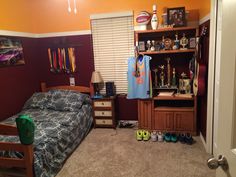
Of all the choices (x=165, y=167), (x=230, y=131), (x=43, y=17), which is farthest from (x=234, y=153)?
(x=43, y=17)

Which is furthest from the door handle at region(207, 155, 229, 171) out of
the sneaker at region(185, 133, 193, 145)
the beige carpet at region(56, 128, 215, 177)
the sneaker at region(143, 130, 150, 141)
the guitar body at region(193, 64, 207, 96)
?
the sneaker at region(143, 130, 150, 141)

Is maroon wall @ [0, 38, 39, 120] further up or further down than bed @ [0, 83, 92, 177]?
further up

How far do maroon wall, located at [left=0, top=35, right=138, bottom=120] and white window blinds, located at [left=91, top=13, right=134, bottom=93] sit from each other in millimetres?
179

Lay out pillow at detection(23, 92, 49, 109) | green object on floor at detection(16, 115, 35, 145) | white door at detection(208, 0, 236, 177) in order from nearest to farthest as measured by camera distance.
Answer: white door at detection(208, 0, 236, 177) < green object on floor at detection(16, 115, 35, 145) < pillow at detection(23, 92, 49, 109)

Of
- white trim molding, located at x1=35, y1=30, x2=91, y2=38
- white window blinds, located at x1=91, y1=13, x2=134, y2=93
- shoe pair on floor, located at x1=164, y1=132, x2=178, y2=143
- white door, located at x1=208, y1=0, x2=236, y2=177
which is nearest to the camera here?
white door, located at x1=208, y1=0, x2=236, y2=177

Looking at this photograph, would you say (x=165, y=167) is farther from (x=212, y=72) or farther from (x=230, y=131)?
(x=230, y=131)

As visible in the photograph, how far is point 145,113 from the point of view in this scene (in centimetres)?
354

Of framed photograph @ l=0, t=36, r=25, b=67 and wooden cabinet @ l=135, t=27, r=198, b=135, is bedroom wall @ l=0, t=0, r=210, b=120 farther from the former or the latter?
wooden cabinet @ l=135, t=27, r=198, b=135

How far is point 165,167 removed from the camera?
2.53m

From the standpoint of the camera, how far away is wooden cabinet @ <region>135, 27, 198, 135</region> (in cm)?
333

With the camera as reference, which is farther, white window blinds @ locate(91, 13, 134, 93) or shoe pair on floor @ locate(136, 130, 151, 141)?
white window blinds @ locate(91, 13, 134, 93)

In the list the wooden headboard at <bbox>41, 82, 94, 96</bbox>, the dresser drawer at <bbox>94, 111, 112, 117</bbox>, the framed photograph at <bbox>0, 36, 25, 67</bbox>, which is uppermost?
the framed photograph at <bbox>0, 36, 25, 67</bbox>

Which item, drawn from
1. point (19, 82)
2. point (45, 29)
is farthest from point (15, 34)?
point (19, 82)

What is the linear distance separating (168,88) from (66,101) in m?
1.84
